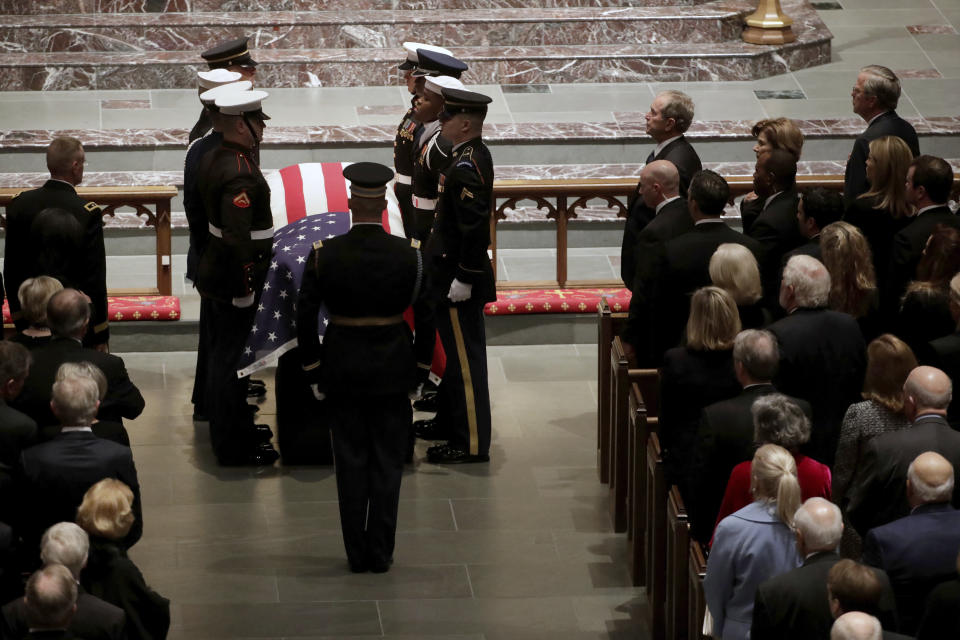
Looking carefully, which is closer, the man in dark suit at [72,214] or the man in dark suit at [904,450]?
the man in dark suit at [904,450]

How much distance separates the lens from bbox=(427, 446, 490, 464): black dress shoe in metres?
7.62

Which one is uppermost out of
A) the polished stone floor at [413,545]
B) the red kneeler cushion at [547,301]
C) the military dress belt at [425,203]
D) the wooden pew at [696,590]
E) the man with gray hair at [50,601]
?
the military dress belt at [425,203]

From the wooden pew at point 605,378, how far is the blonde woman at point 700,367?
5.28 ft

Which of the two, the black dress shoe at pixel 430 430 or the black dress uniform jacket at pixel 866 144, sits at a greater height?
the black dress uniform jacket at pixel 866 144

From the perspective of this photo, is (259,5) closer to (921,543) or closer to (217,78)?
(217,78)

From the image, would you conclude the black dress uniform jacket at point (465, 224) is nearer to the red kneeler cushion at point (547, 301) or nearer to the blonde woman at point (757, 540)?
the red kneeler cushion at point (547, 301)

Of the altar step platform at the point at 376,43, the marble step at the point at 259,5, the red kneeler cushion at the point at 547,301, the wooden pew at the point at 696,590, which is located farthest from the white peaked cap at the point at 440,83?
the marble step at the point at 259,5

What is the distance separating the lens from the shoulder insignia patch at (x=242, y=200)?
713 cm

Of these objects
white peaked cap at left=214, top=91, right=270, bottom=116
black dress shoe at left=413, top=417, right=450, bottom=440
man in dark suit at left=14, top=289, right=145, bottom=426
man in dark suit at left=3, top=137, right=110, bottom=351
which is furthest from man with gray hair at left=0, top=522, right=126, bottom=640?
black dress shoe at left=413, top=417, right=450, bottom=440

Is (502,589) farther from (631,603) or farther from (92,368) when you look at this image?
(92,368)

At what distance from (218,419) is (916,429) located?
11.6 feet

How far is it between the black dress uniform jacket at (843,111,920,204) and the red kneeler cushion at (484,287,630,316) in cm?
153

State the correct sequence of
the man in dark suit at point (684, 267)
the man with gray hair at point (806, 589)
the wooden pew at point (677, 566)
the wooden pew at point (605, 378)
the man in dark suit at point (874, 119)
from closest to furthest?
the man with gray hair at point (806, 589) → the wooden pew at point (677, 566) → the man in dark suit at point (684, 267) → the wooden pew at point (605, 378) → the man in dark suit at point (874, 119)

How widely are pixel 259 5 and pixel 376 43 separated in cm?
113
